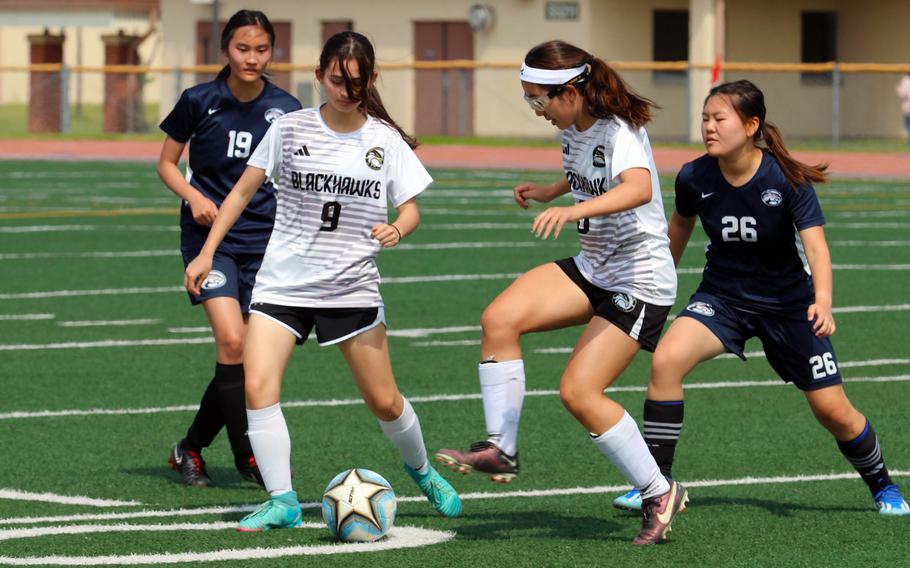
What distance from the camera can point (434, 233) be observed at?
18969 mm

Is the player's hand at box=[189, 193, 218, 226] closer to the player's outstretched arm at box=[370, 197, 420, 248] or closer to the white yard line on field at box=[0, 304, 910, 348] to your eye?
the player's outstretched arm at box=[370, 197, 420, 248]

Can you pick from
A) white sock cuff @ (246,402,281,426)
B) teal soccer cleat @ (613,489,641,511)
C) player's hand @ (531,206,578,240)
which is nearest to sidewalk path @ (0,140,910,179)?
teal soccer cleat @ (613,489,641,511)

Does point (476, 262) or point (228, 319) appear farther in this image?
point (476, 262)

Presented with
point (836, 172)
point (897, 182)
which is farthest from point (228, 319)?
point (836, 172)

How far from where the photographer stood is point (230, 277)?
789cm

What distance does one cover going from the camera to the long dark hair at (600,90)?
652cm

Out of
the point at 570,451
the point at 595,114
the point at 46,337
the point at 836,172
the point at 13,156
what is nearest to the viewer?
the point at 595,114

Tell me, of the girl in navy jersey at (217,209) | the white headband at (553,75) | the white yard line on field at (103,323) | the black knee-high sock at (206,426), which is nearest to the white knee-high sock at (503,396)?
the white headband at (553,75)

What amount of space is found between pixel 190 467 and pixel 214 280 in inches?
35.3

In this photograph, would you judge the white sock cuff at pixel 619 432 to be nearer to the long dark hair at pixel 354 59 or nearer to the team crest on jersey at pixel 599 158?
the team crest on jersey at pixel 599 158

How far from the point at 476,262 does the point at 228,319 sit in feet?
28.3

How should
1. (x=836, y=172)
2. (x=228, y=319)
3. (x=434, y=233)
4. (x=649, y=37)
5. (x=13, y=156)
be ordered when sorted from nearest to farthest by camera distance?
(x=228, y=319) → (x=434, y=233) → (x=836, y=172) → (x=13, y=156) → (x=649, y=37)

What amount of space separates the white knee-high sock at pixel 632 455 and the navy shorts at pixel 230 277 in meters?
2.14

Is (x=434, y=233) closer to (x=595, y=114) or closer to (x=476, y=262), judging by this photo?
(x=476, y=262)
